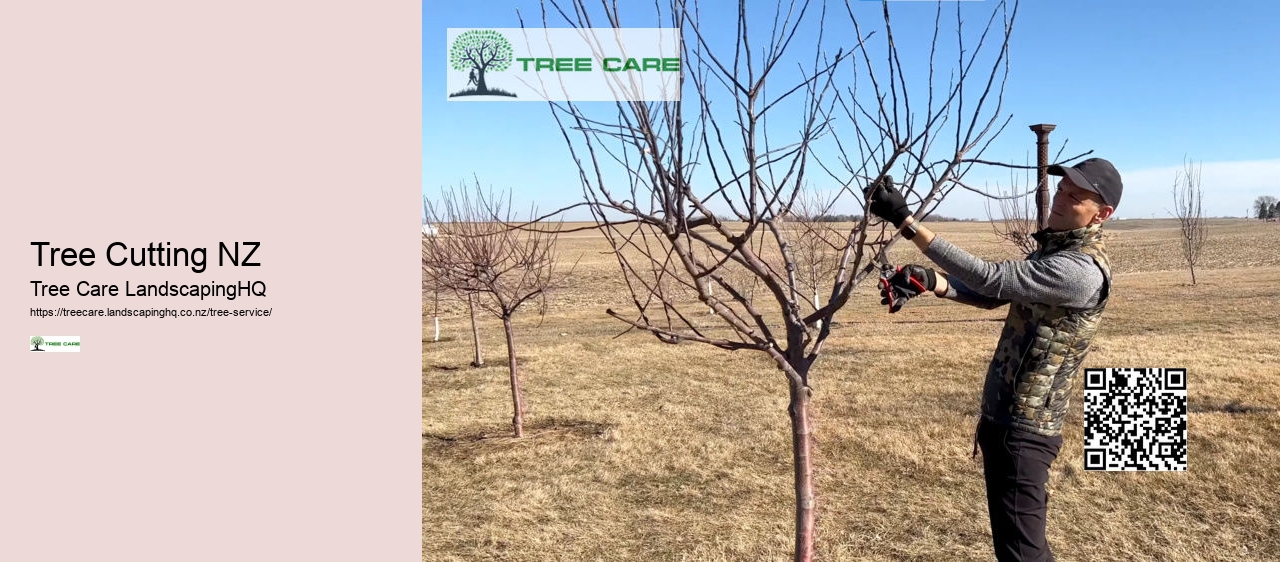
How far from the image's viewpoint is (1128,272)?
2956cm

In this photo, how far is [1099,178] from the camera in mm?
2477

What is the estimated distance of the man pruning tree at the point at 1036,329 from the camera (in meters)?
2.33

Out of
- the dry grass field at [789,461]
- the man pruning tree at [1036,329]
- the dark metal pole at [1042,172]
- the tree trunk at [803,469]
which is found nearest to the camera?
the man pruning tree at [1036,329]

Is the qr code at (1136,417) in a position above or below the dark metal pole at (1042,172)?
below

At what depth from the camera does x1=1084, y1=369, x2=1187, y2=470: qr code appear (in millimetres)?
3824

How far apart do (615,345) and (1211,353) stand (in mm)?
8561

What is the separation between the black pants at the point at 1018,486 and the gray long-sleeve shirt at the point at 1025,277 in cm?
49

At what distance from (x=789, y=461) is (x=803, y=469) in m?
3.79

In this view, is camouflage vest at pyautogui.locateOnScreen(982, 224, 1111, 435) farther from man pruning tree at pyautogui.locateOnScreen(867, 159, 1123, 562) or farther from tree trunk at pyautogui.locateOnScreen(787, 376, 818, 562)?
tree trunk at pyautogui.locateOnScreen(787, 376, 818, 562)

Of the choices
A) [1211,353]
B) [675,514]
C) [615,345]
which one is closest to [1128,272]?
[1211,353]

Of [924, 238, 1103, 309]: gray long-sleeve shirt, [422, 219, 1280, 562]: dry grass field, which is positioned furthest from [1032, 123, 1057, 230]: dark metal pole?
[422, 219, 1280, 562]: dry grass field

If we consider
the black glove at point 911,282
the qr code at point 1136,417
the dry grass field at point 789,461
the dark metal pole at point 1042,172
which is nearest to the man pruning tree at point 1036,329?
the black glove at point 911,282

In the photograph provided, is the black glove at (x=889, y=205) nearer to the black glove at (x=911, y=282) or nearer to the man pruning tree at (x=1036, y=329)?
the man pruning tree at (x=1036, y=329)

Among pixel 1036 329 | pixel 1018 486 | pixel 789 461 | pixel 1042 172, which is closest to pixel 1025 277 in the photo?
pixel 1036 329
